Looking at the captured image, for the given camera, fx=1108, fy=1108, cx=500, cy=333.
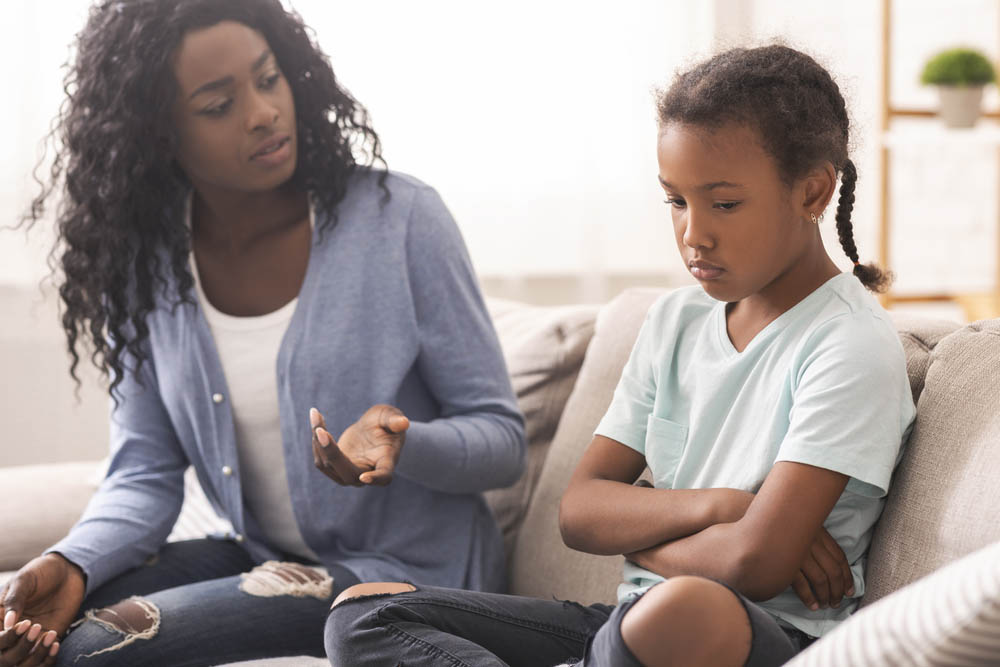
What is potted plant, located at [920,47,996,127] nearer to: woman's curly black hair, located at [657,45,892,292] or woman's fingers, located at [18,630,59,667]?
woman's curly black hair, located at [657,45,892,292]

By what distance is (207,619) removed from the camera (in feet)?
4.05

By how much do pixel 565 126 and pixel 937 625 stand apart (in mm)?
2151

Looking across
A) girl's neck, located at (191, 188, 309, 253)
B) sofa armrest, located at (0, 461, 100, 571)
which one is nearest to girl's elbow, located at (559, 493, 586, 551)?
girl's neck, located at (191, 188, 309, 253)

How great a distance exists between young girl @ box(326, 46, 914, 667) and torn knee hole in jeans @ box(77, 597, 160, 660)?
0.82 feet

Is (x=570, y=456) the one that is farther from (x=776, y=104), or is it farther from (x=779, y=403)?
(x=776, y=104)

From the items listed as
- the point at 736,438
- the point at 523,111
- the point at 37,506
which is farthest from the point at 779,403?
the point at 523,111

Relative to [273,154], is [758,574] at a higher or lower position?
lower

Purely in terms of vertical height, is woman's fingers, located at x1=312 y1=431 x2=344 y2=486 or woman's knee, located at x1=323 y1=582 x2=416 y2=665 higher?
woman's fingers, located at x1=312 y1=431 x2=344 y2=486

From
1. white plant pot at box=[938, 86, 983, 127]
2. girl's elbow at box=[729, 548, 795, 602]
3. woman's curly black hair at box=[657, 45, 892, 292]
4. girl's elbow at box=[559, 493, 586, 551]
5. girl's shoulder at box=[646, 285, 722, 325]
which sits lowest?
girl's elbow at box=[559, 493, 586, 551]

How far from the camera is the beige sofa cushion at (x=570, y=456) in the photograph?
1.38 metres

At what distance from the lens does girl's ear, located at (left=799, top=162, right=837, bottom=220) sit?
97 cm

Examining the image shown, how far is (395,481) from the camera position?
1367 mm

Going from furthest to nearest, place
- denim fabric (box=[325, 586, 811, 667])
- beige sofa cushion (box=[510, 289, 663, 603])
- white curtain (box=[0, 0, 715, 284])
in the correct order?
white curtain (box=[0, 0, 715, 284]) < beige sofa cushion (box=[510, 289, 663, 603]) < denim fabric (box=[325, 586, 811, 667])

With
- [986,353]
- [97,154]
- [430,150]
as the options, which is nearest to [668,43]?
[430,150]
